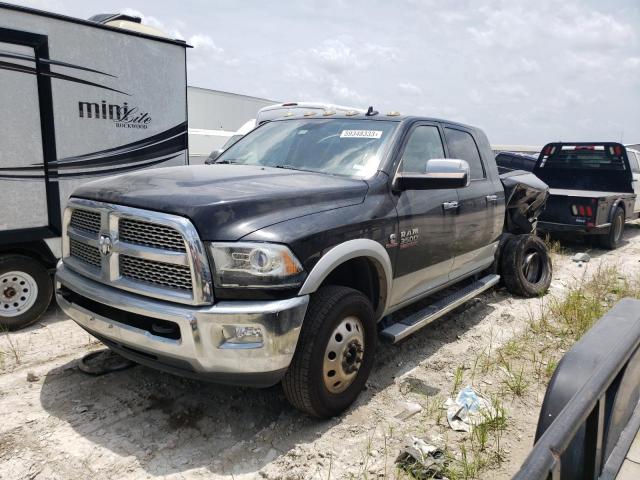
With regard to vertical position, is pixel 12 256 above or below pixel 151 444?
above

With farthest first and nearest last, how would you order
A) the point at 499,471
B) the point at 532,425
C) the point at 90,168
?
the point at 90,168
the point at 532,425
the point at 499,471

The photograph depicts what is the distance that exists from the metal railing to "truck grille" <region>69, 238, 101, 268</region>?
2.65m

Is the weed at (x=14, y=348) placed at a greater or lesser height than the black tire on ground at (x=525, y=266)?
lesser

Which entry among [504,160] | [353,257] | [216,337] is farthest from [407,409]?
[504,160]

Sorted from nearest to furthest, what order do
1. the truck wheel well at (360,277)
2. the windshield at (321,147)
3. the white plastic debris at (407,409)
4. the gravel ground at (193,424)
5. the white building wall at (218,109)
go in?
1. the gravel ground at (193,424)
2. the white plastic debris at (407,409)
3. the truck wheel well at (360,277)
4. the windshield at (321,147)
5. the white building wall at (218,109)

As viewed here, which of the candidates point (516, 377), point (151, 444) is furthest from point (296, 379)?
point (516, 377)

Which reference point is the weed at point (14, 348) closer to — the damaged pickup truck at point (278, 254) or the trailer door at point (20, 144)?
the trailer door at point (20, 144)

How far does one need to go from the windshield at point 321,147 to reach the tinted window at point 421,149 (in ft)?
0.70

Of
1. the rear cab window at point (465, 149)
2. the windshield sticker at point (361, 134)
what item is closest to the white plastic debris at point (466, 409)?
Result: the windshield sticker at point (361, 134)

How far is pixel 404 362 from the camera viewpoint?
4273 millimetres

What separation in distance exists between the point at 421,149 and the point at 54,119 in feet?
11.8

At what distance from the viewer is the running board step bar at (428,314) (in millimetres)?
3756

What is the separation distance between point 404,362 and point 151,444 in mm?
2137

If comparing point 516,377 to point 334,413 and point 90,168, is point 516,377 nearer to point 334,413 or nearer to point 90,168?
point 334,413
